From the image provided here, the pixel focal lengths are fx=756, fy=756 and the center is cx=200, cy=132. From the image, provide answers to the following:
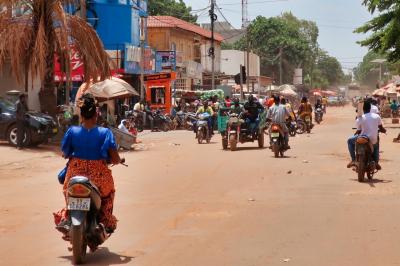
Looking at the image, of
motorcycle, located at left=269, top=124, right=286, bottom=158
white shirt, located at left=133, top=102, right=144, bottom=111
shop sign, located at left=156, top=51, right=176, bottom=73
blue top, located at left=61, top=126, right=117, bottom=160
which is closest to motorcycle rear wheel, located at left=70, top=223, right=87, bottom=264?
blue top, located at left=61, top=126, right=117, bottom=160

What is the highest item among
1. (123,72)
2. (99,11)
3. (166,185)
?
(99,11)

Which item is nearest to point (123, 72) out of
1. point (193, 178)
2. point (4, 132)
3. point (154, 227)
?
point (4, 132)

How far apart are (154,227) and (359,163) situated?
18.9 ft

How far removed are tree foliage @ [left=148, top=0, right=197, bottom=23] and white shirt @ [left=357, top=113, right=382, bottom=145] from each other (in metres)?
68.8

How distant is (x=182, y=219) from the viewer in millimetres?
9789

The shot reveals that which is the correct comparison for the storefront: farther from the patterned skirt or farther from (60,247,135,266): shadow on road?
the patterned skirt

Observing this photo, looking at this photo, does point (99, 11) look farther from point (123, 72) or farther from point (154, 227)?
point (154, 227)

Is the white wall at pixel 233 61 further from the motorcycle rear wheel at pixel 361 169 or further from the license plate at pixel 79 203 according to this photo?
the license plate at pixel 79 203

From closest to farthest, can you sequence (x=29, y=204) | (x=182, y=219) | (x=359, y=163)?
(x=182, y=219), (x=29, y=204), (x=359, y=163)

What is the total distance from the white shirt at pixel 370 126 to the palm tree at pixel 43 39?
11975 millimetres

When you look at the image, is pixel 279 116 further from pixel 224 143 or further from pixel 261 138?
pixel 224 143

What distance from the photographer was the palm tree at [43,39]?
76.0ft

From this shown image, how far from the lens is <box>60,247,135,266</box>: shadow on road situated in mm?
7277

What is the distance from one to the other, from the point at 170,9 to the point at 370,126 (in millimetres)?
71721
